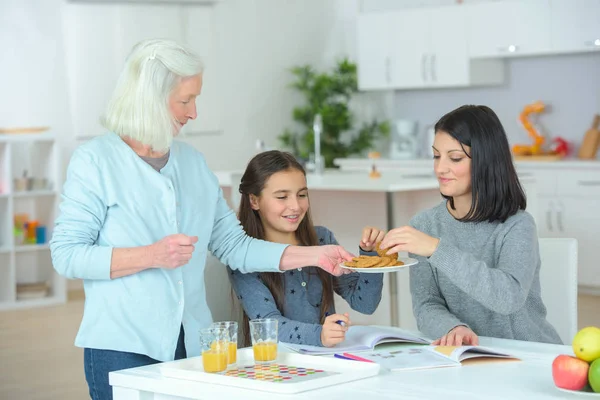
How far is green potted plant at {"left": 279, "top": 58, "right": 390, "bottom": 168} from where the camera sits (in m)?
8.13

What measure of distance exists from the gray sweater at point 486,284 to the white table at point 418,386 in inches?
8.6

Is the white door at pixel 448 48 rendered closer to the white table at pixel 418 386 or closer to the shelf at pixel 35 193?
the shelf at pixel 35 193

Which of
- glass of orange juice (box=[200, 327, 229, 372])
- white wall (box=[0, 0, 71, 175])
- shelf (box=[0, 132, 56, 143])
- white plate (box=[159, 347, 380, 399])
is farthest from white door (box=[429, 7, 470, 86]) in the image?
glass of orange juice (box=[200, 327, 229, 372])

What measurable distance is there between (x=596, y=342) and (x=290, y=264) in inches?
37.5

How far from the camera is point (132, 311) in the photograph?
2.22 m

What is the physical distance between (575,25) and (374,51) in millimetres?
1845

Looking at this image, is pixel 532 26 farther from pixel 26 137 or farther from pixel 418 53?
pixel 26 137

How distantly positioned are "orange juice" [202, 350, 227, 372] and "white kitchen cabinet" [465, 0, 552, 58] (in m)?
5.44

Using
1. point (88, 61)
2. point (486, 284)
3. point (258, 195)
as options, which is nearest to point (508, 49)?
point (88, 61)

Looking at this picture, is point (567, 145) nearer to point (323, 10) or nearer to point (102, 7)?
point (323, 10)

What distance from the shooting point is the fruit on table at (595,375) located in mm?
1657

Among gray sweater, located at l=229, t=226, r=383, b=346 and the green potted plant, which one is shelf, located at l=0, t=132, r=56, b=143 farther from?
gray sweater, located at l=229, t=226, r=383, b=346

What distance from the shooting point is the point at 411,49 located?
25.1ft

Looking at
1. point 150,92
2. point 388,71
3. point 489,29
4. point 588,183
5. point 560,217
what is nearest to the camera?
point 150,92
